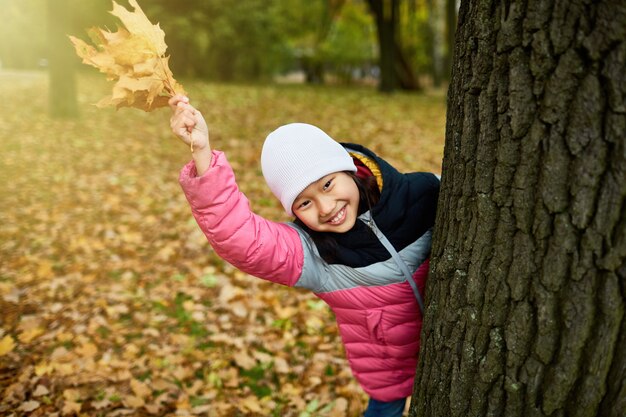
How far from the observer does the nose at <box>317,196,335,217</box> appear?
186cm

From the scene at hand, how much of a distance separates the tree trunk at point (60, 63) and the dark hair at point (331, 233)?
357 inches

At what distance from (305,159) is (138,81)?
2.04ft

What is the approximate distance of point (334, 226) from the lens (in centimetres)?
192

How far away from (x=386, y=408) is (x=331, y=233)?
Answer: 38.0 inches

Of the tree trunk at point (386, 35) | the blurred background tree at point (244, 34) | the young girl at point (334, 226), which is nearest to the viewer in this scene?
the young girl at point (334, 226)

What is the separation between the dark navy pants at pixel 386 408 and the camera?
2369 millimetres

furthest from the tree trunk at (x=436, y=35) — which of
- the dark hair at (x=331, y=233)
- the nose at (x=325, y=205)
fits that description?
the nose at (x=325, y=205)

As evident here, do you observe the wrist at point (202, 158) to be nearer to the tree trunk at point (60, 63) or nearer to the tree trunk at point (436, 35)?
the tree trunk at point (60, 63)

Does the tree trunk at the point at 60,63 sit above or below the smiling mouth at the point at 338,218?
above

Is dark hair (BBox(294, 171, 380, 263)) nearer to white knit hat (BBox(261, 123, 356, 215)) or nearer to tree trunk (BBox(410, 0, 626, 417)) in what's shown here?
white knit hat (BBox(261, 123, 356, 215))

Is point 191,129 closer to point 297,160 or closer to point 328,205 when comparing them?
point 297,160

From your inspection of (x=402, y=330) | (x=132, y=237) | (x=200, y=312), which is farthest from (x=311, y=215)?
(x=132, y=237)

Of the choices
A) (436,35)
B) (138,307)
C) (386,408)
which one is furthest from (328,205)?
(436,35)

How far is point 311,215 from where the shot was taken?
189cm
